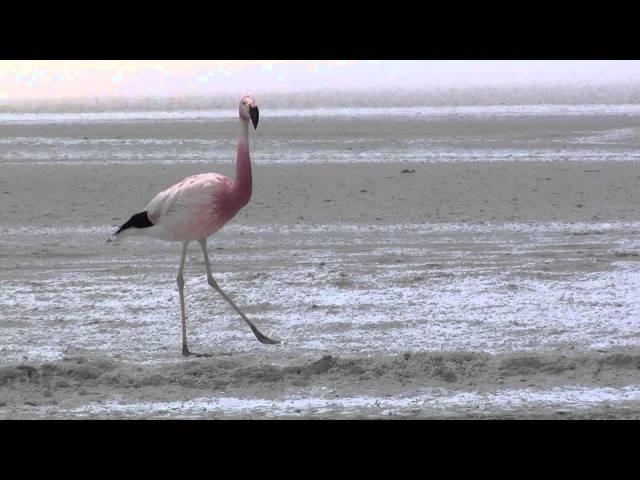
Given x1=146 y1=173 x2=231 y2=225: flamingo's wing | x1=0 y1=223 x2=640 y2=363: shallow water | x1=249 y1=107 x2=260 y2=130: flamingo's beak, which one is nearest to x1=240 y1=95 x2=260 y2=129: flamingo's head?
x1=249 y1=107 x2=260 y2=130: flamingo's beak

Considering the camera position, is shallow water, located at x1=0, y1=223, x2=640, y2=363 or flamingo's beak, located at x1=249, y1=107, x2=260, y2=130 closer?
flamingo's beak, located at x1=249, y1=107, x2=260, y2=130

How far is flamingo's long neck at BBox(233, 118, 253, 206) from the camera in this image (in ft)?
26.0

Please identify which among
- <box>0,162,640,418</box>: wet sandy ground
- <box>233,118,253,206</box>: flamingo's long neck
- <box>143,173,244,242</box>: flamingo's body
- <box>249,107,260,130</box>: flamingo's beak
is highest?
<box>249,107,260,130</box>: flamingo's beak

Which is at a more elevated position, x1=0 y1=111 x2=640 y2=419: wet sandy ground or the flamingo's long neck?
the flamingo's long neck

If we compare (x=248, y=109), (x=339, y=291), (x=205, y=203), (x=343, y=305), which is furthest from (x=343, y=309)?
(x=248, y=109)

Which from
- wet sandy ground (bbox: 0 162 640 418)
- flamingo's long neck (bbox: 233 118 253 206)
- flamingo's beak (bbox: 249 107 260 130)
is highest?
flamingo's beak (bbox: 249 107 260 130)

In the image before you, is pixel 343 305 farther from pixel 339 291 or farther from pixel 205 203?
pixel 205 203

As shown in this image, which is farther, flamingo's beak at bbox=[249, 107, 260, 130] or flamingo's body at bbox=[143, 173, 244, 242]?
flamingo's body at bbox=[143, 173, 244, 242]

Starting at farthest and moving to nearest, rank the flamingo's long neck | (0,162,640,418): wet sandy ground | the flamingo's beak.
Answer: the flamingo's long neck → the flamingo's beak → (0,162,640,418): wet sandy ground

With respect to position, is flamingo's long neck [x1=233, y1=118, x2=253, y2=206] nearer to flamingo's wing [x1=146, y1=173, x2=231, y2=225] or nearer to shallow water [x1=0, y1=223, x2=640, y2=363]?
flamingo's wing [x1=146, y1=173, x2=231, y2=225]

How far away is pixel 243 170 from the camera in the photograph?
7.95 m

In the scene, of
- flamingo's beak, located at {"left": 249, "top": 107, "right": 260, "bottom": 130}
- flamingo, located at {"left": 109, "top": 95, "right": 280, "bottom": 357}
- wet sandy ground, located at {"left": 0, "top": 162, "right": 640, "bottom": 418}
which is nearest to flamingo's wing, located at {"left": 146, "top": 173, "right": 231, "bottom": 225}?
flamingo, located at {"left": 109, "top": 95, "right": 280, "bottom": 357}

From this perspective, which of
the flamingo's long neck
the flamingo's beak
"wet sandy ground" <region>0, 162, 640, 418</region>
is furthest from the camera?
the flamingo's long neck

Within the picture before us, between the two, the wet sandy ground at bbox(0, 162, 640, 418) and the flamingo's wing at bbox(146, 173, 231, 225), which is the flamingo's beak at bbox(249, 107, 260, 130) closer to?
the flamingo's wing at bbox(146, 173, 231, 225)
